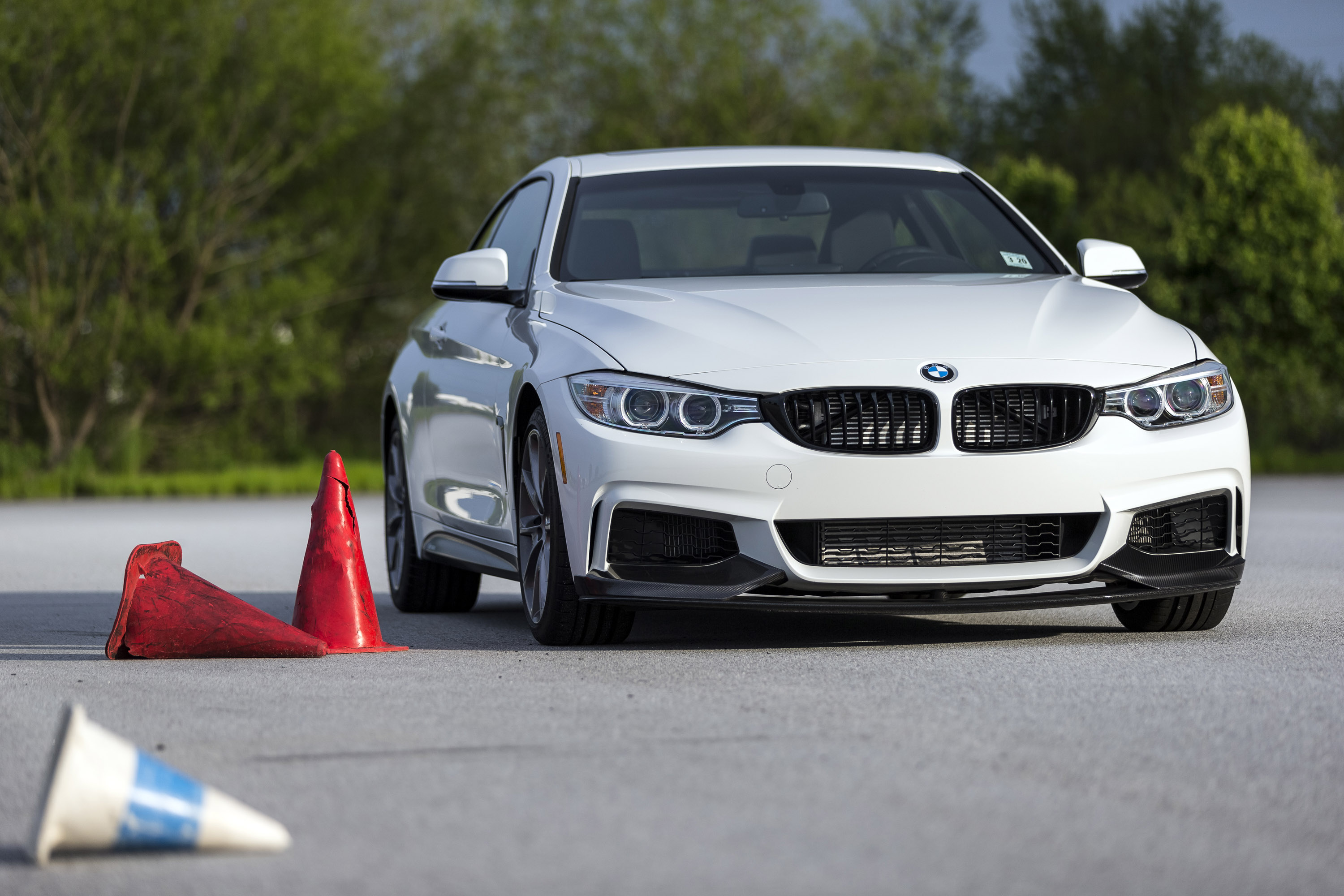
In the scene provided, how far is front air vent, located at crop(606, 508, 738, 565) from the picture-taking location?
640cm

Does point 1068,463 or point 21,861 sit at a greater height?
point 1068,463

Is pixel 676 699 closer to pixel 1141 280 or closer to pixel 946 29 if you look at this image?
pixel 1141 280

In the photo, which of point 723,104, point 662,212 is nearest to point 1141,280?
point 662,212

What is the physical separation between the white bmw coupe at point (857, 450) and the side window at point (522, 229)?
53 cm

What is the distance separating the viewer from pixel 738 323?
21.6 feet

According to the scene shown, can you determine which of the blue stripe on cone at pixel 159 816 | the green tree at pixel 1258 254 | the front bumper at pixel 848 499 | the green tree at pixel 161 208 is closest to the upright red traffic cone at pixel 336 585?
the front bumper at pixel 848 499

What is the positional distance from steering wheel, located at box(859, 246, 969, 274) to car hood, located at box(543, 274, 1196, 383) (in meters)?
0.50

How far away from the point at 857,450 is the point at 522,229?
2681 mm

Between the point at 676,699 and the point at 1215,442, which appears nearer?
the point at 676,699

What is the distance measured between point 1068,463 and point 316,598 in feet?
8.54

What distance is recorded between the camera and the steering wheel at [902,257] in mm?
7785

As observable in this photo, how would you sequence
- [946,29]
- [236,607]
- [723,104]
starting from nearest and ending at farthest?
[236,607] < [723,104] < [946,29]

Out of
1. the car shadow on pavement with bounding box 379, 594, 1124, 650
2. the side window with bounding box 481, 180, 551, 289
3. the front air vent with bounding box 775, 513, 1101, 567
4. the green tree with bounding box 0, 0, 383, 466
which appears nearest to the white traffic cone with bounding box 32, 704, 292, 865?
the front air vent with bounding box 775, 513, 1101, 567

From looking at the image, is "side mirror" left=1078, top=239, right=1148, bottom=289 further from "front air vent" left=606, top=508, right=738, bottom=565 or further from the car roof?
"front air vent" left=606, top=508, right=738, bottom=565
